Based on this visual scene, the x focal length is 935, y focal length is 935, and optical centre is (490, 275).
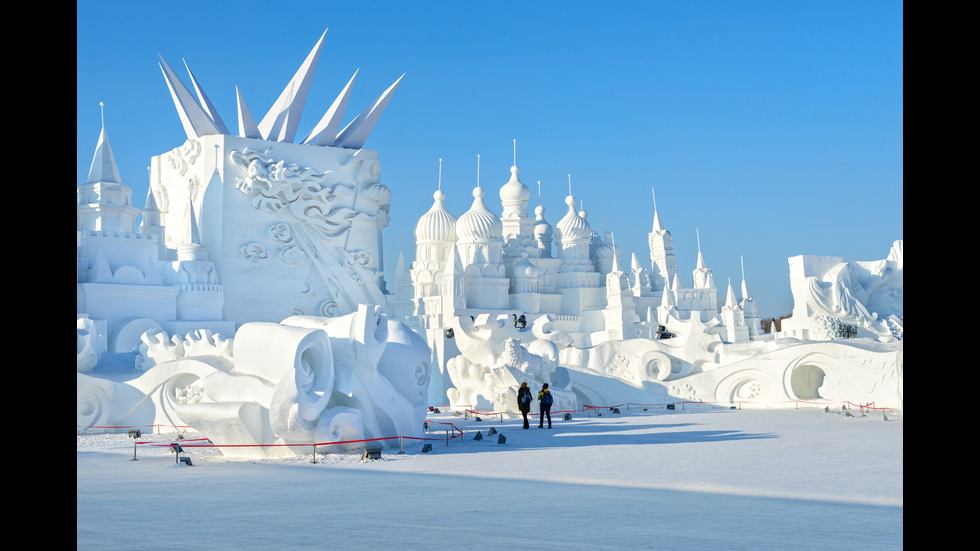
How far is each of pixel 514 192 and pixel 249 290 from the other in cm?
1990

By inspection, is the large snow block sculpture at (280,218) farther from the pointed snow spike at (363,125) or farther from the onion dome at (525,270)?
the onion dome at (525,270)

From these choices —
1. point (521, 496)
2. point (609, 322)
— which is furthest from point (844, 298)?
point (521, 496)

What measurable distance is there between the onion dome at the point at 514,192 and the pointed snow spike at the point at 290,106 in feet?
51.5

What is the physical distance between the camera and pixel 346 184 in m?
31.6

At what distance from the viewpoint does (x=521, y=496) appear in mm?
7551

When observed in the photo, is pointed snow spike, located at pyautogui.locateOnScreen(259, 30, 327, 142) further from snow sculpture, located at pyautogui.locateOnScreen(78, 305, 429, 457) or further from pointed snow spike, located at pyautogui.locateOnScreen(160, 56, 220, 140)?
snow sculpture, located at pyautogui.locateOnScreen(78, 305, 429, 457)

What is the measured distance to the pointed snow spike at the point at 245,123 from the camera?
31062 millimetres

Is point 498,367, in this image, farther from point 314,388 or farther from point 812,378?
point 314,388

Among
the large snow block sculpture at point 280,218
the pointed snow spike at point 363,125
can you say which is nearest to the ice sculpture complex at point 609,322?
the large snow block sculpture at point 280,218

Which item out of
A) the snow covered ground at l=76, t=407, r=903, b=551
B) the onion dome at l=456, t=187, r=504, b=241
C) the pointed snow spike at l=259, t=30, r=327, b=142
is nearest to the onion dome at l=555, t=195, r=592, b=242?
the onion dome at l=456, t=187, r=504, b=241

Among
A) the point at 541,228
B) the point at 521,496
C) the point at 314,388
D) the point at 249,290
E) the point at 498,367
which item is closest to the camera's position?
the point at 521,496
